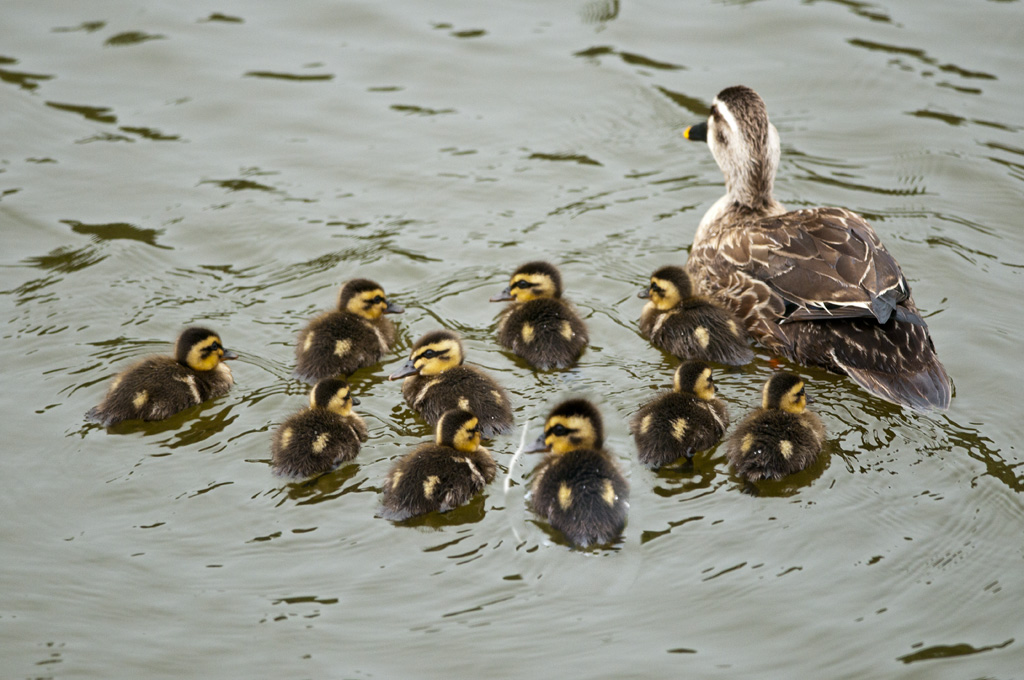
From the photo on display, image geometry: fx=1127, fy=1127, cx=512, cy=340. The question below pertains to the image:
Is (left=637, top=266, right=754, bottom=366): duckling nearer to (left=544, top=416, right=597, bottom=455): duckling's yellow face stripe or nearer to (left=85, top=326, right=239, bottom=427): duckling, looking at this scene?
(left=544, top=416, right=597, bottom=455): duckling's yellow face stripe

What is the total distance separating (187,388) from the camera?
529cm

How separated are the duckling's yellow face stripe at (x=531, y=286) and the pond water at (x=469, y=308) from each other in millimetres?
293

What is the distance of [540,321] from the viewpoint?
571 cm

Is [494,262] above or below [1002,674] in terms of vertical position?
above

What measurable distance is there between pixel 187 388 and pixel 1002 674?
3.63m

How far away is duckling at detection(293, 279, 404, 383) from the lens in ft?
18.1

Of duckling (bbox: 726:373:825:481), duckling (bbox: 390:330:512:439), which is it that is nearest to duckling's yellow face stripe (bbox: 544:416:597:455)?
duckling (bbox: 390:330:512:439)

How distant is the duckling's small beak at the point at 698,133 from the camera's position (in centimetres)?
705

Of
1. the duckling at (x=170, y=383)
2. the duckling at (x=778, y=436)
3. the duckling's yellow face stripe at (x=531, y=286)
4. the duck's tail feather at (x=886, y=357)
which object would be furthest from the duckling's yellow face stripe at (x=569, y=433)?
the duckling at (x=170, y=383)

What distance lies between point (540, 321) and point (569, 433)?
1052 mm

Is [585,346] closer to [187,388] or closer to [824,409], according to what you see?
[824,409]

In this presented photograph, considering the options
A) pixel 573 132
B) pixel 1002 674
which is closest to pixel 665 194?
pixel 573 132

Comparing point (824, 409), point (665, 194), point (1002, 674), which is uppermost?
point (665, 194)

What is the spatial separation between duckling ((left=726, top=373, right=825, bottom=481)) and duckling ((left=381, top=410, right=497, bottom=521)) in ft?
3.53
